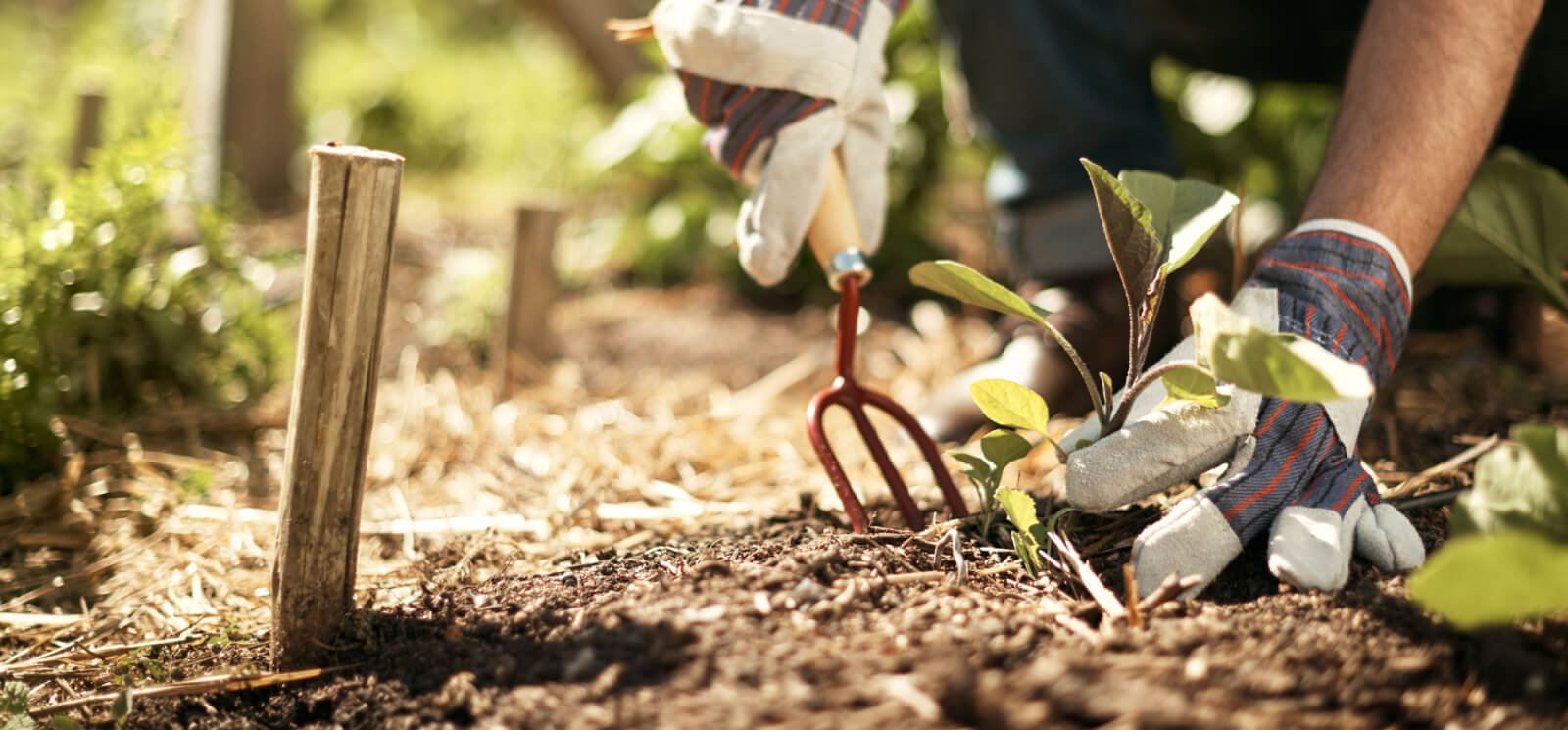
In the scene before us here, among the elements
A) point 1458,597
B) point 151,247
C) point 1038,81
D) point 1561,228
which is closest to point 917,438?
point 1458,597

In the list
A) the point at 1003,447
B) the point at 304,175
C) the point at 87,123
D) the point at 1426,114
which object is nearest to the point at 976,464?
the point at 1003,447

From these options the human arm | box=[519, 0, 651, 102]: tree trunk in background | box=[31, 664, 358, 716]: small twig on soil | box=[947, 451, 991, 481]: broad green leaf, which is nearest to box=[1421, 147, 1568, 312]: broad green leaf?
the human arm

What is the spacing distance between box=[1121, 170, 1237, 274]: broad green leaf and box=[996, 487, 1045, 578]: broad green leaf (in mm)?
251

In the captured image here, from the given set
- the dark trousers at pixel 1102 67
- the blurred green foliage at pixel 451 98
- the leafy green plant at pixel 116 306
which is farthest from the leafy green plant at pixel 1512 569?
the blurred green foliage at pixel 451 98

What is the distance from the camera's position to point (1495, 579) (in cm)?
60

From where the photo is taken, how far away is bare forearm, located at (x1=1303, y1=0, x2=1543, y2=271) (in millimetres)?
997

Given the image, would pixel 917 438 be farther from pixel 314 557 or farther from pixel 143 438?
pixel 143 438

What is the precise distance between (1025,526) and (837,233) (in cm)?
39

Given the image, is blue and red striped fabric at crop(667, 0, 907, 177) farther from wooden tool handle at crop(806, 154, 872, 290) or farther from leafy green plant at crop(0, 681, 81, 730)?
leafy green plant at crop(0, 681, 81, 730)

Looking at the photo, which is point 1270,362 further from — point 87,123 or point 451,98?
point 451,98

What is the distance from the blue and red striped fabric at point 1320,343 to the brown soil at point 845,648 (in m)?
0.07

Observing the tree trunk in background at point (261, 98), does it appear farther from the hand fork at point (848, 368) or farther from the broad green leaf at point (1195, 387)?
the broad green leaf at point (1195, 387)

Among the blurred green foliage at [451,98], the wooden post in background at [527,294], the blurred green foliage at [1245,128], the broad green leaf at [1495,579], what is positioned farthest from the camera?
the blurred green foliage at [451,98]

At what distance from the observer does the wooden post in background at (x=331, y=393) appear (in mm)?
809
